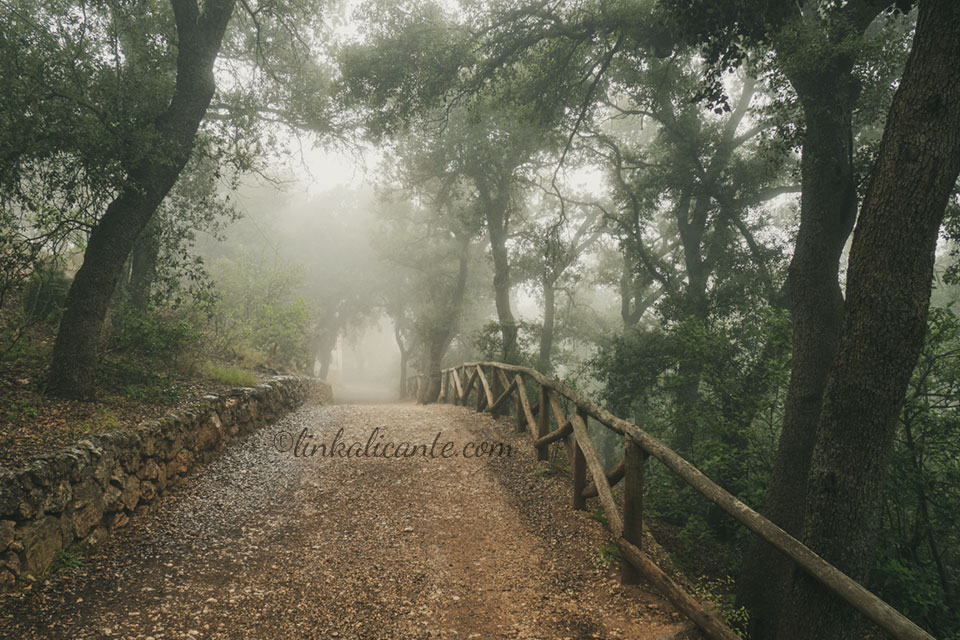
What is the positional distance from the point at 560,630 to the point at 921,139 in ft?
14.0

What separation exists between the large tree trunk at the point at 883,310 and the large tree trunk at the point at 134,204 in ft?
24.9

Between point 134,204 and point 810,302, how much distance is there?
28.0 feet

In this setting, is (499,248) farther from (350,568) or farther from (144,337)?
(350,568)

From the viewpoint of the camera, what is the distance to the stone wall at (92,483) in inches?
131

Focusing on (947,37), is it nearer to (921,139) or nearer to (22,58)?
(921,139)

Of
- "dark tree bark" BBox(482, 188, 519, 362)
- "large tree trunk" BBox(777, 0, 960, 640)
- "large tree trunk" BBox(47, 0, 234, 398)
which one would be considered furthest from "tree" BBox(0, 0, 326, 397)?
"dark tree bark" BBox(482, 188, 519, 362)

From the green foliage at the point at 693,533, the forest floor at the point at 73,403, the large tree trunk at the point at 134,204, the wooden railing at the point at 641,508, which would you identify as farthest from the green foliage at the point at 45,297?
the green foliage at the point at 693,533

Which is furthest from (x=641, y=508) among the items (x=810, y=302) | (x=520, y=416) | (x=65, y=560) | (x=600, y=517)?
(x=65, y=560)

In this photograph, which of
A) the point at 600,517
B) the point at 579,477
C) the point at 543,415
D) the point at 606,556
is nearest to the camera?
the point at 606,556

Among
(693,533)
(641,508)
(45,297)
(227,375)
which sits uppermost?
(45,297)

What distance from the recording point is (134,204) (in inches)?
237

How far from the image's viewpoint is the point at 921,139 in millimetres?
3016

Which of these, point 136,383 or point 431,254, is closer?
point 136,383

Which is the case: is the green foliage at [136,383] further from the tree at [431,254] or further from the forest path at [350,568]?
the tree at [431,254]
